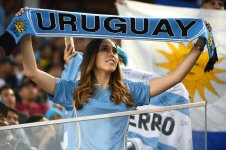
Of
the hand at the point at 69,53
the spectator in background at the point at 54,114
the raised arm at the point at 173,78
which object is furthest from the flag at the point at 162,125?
the spectator in background at the point at 54,114

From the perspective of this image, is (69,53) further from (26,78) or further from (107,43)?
(26,78)

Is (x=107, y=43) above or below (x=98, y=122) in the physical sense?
above

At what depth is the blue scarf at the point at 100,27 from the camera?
19.9 feet

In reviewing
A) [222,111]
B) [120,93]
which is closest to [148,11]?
[222,111]

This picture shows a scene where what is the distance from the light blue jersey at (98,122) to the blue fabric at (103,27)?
365 millimetres

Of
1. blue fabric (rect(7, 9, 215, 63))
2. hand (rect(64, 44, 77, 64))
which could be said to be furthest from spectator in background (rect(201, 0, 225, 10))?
blue fabric (rect(7, 9, 215, 63))

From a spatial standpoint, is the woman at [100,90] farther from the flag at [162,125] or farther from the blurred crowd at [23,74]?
the blurred crowd at [23,74]

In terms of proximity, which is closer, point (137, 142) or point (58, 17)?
point (58, 17)

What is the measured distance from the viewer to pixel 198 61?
26.3 feet

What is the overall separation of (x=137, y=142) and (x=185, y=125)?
0.56 m

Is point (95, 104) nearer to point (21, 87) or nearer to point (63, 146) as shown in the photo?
point (63, 146)

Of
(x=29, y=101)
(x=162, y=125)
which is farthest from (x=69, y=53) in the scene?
(x=29, y=101)

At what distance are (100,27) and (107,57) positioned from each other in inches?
8.6

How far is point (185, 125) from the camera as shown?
6523mm
